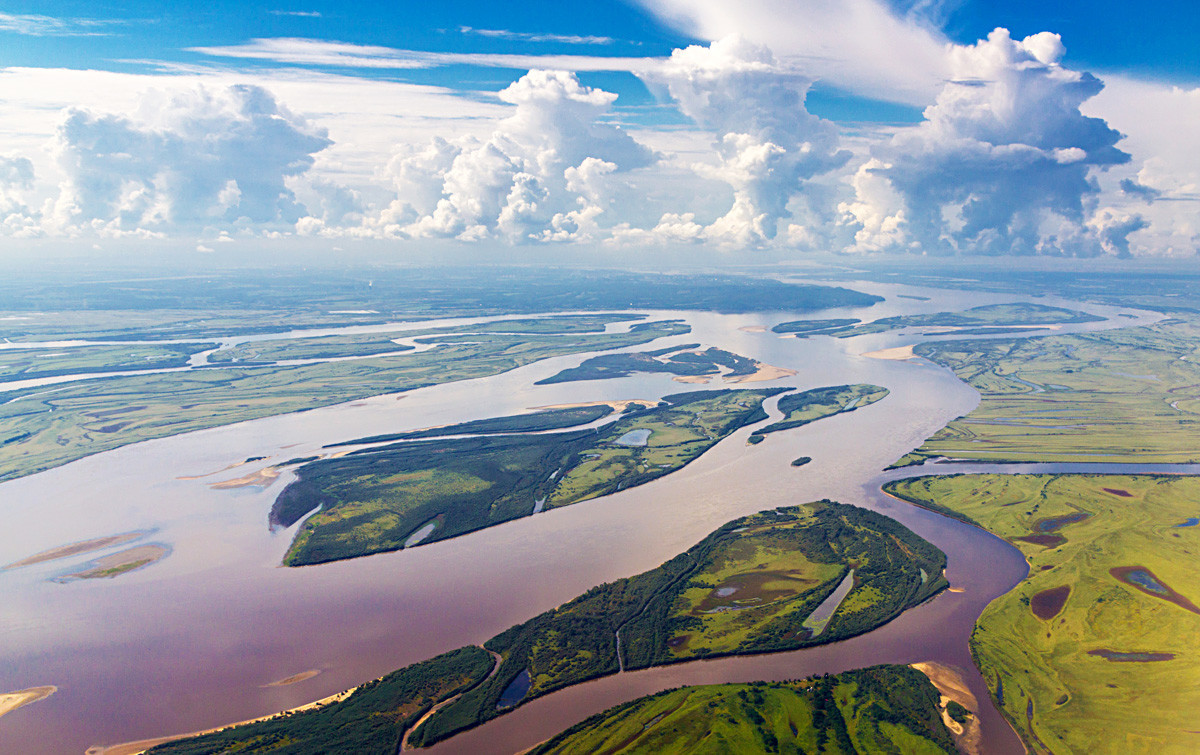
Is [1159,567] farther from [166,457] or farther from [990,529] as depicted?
[166,457]

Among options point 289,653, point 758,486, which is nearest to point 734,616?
point 758,486

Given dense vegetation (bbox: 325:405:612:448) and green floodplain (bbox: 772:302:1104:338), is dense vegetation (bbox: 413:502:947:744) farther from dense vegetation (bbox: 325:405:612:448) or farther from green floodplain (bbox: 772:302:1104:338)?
green floodplain (bbox: 772:302:1104:338)

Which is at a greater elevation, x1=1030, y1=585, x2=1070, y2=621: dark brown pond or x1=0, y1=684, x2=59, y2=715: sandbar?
x1=0, y1=684, x2=59, y2=715: sandbar


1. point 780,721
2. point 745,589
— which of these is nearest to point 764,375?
point 745,589

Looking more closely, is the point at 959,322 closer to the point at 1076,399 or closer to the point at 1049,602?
the point at 1076,399

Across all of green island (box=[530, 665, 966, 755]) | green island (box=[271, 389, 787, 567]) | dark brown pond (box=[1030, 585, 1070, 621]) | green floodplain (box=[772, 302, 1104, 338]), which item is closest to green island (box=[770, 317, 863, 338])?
green floodplain (box=[772, 302, 1104, 338])

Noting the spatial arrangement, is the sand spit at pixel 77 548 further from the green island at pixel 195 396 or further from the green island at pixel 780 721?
the green island at pixel 780 721

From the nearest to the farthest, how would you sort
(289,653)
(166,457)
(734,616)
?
(289,653)
(734,616)
(166,457)

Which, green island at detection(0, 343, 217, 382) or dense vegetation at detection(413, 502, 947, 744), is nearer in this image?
dense vegetation at detection(413, 502, 947, 744)
